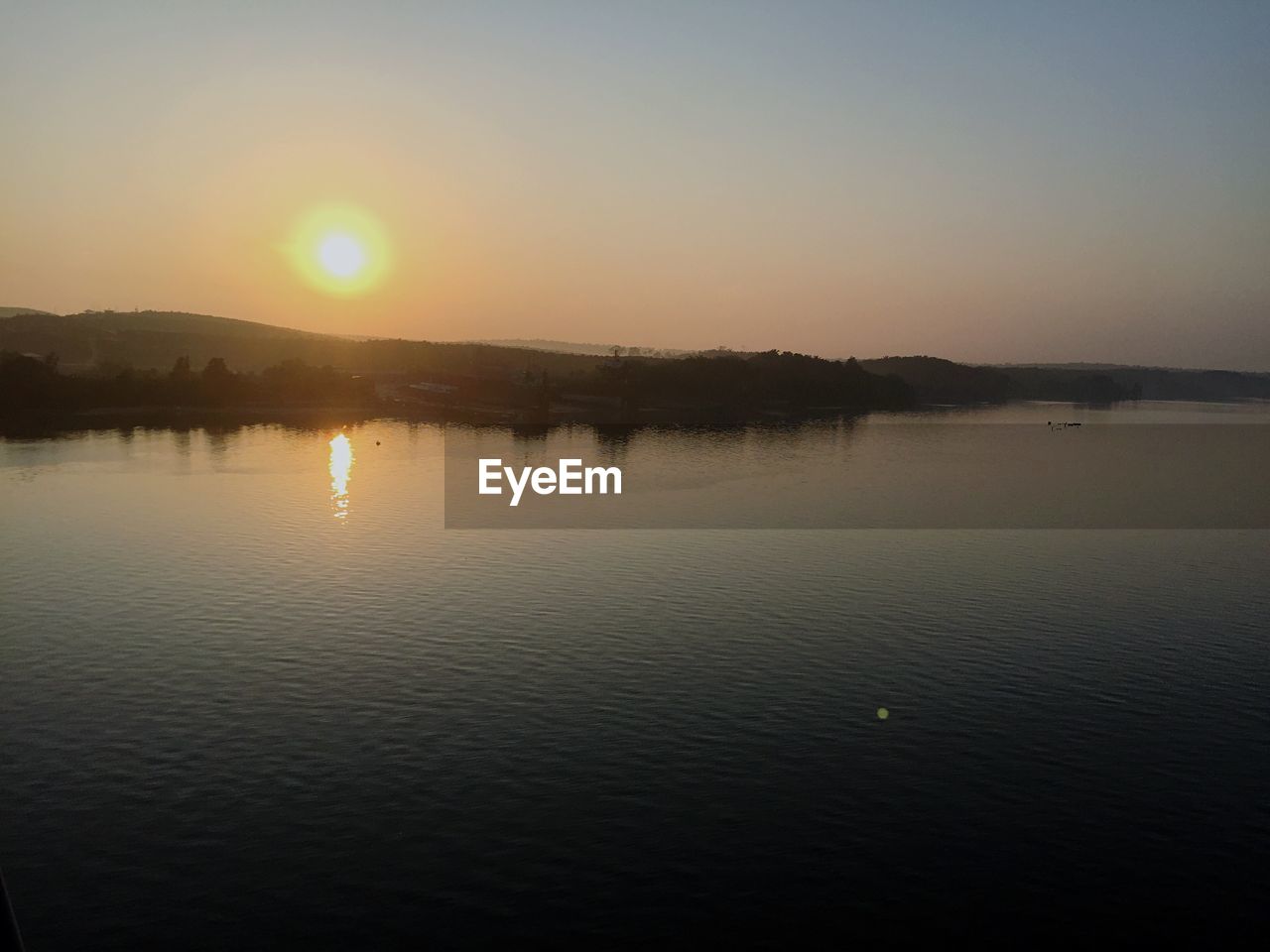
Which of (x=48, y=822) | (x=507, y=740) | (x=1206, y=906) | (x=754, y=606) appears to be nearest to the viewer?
(x=1206, y=906)

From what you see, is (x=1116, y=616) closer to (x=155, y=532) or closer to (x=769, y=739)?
(x=769, y=739)

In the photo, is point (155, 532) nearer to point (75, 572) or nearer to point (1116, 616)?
point (75, 572)

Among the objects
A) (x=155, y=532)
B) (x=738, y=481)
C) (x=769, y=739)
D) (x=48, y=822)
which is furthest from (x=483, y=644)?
(x=738, y=481)

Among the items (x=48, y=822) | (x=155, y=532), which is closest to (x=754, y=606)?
(x=48, y=822)

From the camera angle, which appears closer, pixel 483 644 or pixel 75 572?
pixel 483 644

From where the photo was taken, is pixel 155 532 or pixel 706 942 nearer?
pixel 706 942

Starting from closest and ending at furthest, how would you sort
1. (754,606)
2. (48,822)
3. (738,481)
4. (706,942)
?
(706,942)
(48,822)
(754,606)
(738,481)
